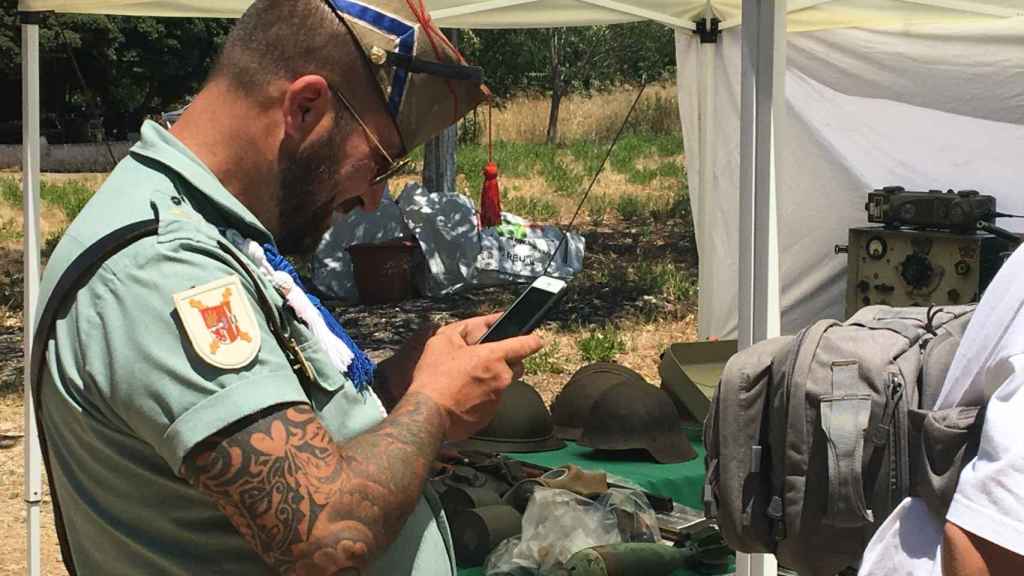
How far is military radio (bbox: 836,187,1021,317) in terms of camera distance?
5309mm

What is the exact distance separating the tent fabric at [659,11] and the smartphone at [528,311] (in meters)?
3.43

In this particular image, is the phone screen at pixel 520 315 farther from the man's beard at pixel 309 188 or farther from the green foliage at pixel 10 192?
the green foliage at pixel 10 192

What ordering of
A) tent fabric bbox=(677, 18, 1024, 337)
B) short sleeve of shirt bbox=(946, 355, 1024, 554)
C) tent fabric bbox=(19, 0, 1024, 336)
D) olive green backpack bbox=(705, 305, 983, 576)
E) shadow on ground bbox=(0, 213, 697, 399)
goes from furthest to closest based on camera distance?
shadow on ground bbox=(0, 213, 697, 399) < tent fabric bbox=(677, 18, 1024, 337) < tent fabric bbox=(19, 0, 1024, 336) < olive green backpack bbox=(705, 305, 983, 576) < short sleeve of shirt bbox=(946, 355, 1024, 554)

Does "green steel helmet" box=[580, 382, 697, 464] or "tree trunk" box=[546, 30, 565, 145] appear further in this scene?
"tree trunk" box=[546, 30, 565, 145]

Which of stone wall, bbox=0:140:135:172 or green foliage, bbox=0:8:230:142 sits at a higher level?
green foliage, bbox=0:8:230:142

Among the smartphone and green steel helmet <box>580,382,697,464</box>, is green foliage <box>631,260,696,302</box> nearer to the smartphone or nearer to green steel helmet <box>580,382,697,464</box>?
green steel helmet <box>580,382,697,464</box>

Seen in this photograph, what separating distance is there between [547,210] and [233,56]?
13213 mm

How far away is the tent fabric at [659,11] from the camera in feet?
17.4

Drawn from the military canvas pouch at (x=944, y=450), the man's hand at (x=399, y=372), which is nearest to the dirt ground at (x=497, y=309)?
the man's hand at (x=399, y=372)

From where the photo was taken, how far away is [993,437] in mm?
1522

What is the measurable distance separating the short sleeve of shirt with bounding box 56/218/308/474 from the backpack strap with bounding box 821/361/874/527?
1105 millimetres

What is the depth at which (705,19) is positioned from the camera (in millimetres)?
6484

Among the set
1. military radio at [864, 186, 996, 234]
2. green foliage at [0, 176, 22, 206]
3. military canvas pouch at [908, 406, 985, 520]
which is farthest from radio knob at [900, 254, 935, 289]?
green foliage at [0, 176, 22, 206]

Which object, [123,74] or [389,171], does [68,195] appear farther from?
[389,171]
